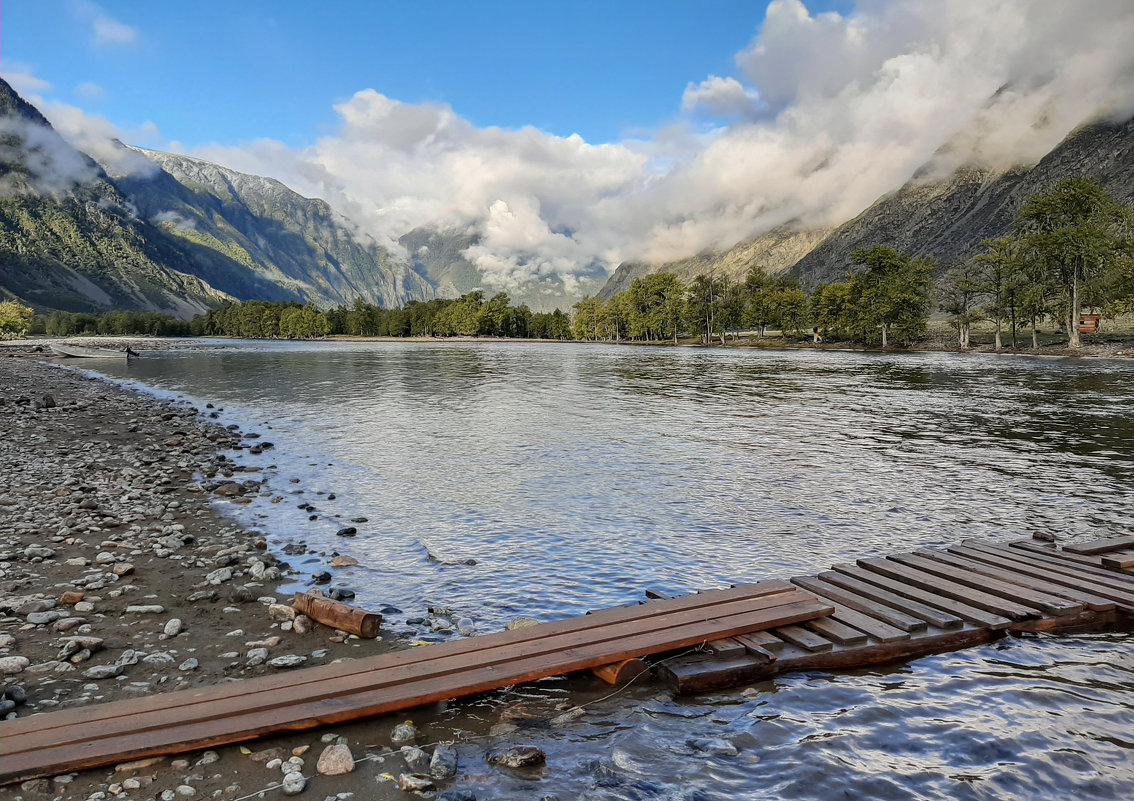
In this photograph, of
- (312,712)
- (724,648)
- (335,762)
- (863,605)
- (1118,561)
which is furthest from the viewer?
(1118,561)

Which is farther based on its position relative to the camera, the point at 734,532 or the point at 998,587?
the point at 734,532

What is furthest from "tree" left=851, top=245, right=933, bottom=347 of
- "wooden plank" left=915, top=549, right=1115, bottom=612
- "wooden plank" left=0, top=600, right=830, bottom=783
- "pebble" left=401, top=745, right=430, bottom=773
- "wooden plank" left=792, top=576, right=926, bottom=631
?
"pebble" left=401, top=745, right=430, bottom=773

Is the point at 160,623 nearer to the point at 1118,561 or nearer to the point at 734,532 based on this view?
the point at 734,532

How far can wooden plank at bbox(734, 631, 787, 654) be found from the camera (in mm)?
9266

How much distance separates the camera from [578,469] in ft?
78.5

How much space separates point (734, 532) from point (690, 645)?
7392 mm

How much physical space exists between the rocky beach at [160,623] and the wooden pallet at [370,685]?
21cm

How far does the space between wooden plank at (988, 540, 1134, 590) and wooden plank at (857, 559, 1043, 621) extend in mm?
Result: 2320

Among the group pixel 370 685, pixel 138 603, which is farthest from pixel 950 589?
pixel 138 603

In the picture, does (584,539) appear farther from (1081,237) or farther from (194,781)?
(1081,237)

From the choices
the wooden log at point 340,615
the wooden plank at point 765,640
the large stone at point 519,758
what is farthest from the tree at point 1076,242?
the large stone at point 519,758

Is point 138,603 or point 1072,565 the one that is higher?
point 138,603

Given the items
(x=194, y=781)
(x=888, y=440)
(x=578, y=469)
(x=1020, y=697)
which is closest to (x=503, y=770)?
(x=194, y=781)

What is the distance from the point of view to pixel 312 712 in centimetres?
729
